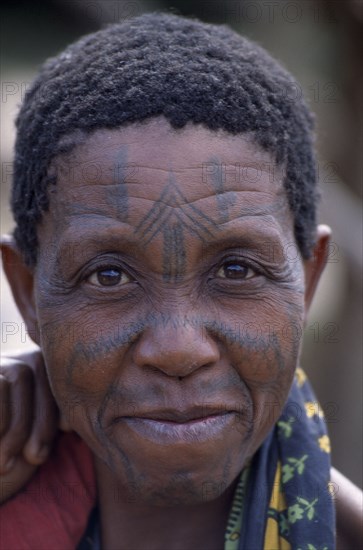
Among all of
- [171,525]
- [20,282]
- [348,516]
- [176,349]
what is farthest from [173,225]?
[348,516]

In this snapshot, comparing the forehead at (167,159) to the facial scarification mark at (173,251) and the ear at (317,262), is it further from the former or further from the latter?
the ear at (317,262)

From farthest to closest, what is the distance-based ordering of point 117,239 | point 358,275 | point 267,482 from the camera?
point 358,275
point 267,482
point 117,239

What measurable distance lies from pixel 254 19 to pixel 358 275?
1.66 metres

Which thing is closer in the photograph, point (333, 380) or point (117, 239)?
point (117, 239)

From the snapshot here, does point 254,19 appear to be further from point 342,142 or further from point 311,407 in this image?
point 311,407

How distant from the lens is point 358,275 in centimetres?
475

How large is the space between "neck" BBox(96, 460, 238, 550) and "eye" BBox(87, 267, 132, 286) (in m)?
0.64

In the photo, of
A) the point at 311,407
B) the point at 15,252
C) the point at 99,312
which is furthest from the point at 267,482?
the point at 15,252

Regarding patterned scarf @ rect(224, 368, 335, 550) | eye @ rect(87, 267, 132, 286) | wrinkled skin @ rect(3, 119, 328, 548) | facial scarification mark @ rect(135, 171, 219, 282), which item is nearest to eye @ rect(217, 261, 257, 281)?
wrinkled skin @ rect(3, 119, 328, 548)

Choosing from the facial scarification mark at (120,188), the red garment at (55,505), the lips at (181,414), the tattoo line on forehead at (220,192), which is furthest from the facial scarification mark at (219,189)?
the red garment at (55,505)

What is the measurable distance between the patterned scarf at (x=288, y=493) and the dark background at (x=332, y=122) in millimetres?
1879

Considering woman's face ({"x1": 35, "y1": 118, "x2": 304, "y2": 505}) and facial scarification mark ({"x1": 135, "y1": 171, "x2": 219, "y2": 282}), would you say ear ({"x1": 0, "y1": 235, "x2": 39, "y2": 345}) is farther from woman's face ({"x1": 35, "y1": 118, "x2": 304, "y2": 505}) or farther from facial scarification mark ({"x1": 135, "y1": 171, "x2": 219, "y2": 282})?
facial scarification mark ({"x1": 135, "y1": 171, "x2": 219, "y2": 282})

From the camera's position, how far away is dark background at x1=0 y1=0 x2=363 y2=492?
4.52m

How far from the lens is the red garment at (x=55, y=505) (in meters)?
2.60
